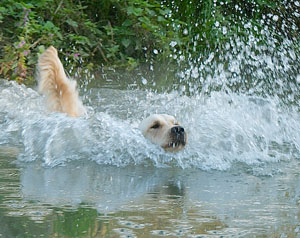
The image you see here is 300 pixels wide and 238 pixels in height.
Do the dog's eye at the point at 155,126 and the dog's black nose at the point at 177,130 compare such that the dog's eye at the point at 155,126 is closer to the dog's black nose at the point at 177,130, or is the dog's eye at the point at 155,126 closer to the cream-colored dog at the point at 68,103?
the cream-colored dog at the point at 68,103

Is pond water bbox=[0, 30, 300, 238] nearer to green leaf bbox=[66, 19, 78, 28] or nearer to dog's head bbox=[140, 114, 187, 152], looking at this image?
dog's head bbox=[140, 114, 187, 152]

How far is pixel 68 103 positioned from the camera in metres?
6.25

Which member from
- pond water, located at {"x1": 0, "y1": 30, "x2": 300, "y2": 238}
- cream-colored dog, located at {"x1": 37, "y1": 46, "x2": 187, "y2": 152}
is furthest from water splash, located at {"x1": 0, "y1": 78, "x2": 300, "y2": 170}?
cream-colored dog, located at {"x1": 37, "y1": 46, "x2": 187, "y2": 152}

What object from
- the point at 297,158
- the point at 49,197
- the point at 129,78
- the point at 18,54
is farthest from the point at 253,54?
the point at 49,197

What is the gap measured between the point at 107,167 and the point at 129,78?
14.1 feet

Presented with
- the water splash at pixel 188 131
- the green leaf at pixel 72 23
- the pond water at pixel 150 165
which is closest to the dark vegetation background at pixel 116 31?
the green leaf at pixel 72 23

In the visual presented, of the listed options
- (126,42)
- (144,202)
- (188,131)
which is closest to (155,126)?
(188,131)

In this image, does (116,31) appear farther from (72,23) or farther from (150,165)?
(150,165)

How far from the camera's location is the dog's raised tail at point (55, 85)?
606 cm

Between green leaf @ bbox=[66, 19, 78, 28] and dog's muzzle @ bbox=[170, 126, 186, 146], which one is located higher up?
green leaf @ bbox=[66, 19, 78, 28]

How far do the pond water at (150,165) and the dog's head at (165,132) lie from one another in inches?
4.6

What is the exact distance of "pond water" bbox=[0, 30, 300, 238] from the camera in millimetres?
3350

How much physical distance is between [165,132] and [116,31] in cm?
440

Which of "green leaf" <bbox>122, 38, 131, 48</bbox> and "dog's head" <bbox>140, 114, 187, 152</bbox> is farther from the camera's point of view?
"green leaf" <bbox>122, 38, 131, 48</bbox>
